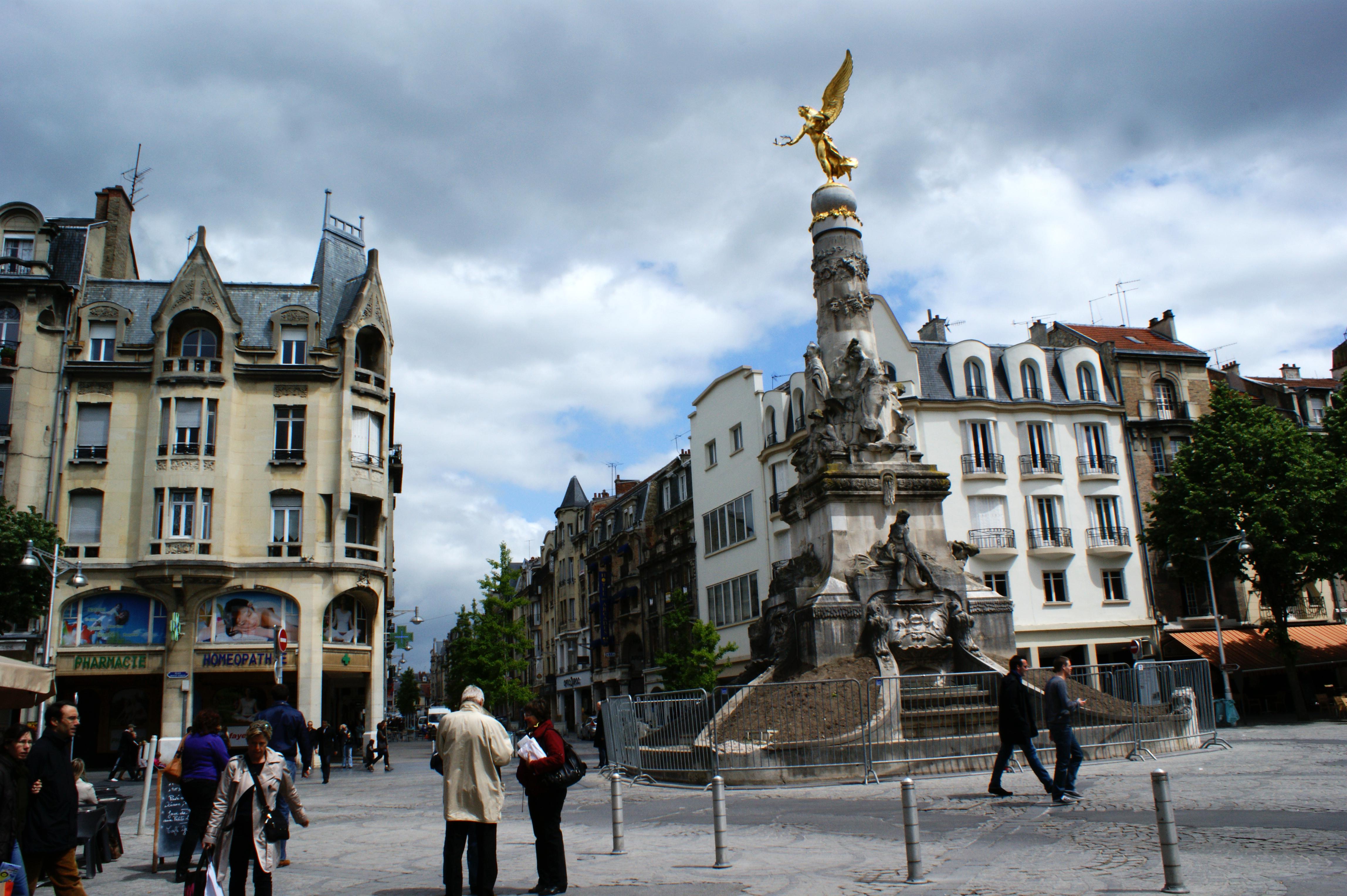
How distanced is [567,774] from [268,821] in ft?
7.22

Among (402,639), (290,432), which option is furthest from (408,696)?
(290,432)

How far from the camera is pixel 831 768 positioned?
1363 centimetres

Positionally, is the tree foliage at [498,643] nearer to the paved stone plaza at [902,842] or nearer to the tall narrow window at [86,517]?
the tall narrow window at [86,517]

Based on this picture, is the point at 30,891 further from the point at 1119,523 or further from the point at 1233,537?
the point at 1119,523

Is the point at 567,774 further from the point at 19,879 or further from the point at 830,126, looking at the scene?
the point at 830,126

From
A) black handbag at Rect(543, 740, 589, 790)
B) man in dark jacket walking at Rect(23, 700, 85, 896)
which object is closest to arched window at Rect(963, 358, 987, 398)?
black handbag at Rect(543, 740, 589, 790)

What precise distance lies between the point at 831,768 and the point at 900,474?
246 inches

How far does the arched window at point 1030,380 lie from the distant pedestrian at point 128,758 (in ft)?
113

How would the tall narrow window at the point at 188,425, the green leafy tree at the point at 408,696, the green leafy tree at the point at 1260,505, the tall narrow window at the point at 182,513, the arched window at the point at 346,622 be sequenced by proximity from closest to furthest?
the green leafy tree at the point at 1260,505 < the tall narrow window at the point at 182,513 < the tall narrow window at the point at 188,425 < the arched window at the point at 346,622 < the green leafy tree at the point at 408,696

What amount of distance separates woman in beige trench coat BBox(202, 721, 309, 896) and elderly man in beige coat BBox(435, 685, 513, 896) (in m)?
1.05

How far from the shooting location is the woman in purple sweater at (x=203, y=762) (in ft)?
27.3

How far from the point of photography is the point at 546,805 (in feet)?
24.6

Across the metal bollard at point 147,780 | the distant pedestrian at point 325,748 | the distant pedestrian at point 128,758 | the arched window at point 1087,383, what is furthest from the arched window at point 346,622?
the arched window at point 1087,383

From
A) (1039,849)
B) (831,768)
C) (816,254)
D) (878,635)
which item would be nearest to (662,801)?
(831,768)
